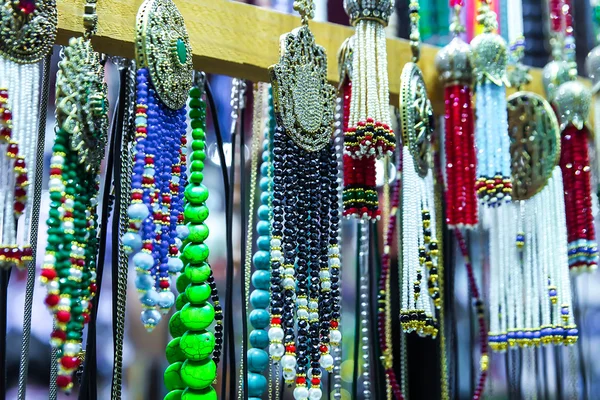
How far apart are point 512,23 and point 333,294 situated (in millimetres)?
717

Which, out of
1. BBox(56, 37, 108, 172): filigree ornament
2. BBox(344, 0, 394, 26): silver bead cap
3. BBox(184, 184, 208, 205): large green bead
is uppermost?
BBox(344, 0, 394, 26): silver bead cap

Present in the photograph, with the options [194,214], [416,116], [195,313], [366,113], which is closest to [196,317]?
[195,313]

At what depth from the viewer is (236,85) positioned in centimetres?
112

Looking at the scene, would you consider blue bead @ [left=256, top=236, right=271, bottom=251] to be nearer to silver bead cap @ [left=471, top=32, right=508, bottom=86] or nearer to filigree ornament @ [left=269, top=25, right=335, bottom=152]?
filigree ornament @ [left=269, top=25, right=335, bottom=152]

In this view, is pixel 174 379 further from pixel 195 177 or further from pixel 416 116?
pixel 416 116

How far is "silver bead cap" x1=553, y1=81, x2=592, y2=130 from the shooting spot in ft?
3.96

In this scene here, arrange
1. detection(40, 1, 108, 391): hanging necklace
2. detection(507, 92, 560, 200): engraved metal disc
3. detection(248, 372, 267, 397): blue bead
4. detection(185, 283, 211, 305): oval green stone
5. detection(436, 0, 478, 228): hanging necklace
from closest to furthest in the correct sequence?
detection(40, 1, 108, 391): hanging necklace → detection(185, 283, 211, 305): oval green stone → detection(248, 372, 267, 397): blue bead → detection(436, 0, 478, 228): hanging necklace → detection(507, 92, 560, 200): engraved metal disc

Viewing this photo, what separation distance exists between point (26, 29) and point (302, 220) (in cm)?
41

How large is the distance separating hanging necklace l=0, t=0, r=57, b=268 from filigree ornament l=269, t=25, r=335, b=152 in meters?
0.30

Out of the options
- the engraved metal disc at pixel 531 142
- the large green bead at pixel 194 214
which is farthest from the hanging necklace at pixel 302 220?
the engraved metal disc at pixel 531 142

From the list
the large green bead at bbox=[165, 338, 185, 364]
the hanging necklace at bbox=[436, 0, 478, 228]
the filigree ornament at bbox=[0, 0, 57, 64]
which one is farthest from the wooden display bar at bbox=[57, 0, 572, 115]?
the large green bead at bbox=[165, 338, 185, 364]

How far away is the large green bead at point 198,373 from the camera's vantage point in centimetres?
82

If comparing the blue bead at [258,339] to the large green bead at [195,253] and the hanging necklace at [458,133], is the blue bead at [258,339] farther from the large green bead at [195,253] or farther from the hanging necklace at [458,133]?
the hanging necklace at [458,133]

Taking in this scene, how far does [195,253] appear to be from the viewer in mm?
845
